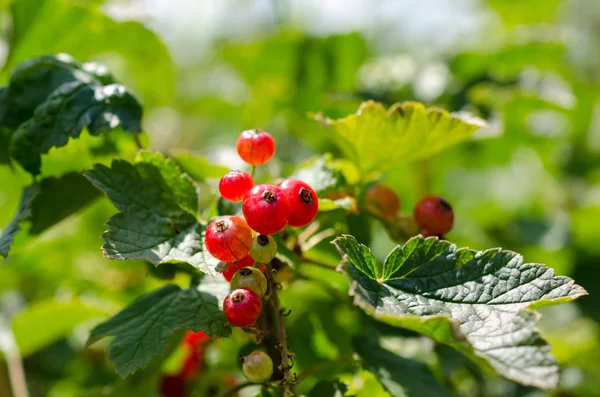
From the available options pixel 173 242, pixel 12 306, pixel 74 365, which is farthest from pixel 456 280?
pixel 12 306

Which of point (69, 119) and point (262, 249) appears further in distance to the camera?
point (69, 119)

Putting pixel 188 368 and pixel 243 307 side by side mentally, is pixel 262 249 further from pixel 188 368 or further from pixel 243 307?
pixel 188 368

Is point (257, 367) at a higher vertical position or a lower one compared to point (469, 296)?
lower

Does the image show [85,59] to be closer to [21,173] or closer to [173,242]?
[21,173]

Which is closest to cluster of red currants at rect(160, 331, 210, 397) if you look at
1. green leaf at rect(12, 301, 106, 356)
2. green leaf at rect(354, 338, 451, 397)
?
green leaf at rect(12, 301, 106, 356)

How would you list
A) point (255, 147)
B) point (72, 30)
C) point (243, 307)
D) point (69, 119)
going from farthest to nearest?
point (72, 30) → point (69, 119) → point (255, 147) → point (243, 307)

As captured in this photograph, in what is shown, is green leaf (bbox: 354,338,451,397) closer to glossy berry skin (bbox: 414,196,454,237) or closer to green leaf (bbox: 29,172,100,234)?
glossy berry skin (bbox: 414,196,454,237)

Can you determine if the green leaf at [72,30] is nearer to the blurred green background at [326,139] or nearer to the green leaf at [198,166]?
the blurred green background at [326,139]

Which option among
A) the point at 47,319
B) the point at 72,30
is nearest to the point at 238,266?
the point at 47,319

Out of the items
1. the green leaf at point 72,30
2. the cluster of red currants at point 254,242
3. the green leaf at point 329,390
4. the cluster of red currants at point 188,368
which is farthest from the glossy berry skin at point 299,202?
the green leaf at point 72,30
